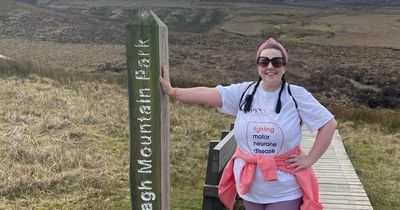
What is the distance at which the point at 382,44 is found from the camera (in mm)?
43344

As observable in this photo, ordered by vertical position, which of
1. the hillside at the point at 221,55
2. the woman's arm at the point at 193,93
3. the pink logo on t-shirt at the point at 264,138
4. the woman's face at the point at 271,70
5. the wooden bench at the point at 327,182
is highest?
the woman's face at the point at 271,70

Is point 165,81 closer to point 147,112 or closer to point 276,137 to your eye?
point 147,112

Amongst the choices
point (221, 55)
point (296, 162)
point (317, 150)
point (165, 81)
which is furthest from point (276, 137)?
point (221, 55)

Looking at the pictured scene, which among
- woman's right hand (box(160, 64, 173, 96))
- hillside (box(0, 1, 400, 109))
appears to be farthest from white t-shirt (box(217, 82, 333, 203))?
hillside (box(0, 1, 400, 109))

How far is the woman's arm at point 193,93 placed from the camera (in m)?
3.45

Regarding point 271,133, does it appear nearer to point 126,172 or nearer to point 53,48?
point 126,172

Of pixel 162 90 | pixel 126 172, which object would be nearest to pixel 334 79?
pixel 126 172

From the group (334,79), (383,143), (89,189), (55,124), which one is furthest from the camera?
(334,79)

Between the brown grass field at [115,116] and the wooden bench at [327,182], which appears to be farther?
the brown grass field at [115,116]

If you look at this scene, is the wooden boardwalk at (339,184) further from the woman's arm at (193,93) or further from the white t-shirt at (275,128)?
the woman's arm at (193,93)

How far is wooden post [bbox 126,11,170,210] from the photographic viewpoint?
3322 mm

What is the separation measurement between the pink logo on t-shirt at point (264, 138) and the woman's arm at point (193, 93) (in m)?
0.37

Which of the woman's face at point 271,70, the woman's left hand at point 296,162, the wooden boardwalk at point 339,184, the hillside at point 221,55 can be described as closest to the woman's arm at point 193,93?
the woman's face at point 271,70

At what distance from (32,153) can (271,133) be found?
16.4 feet
